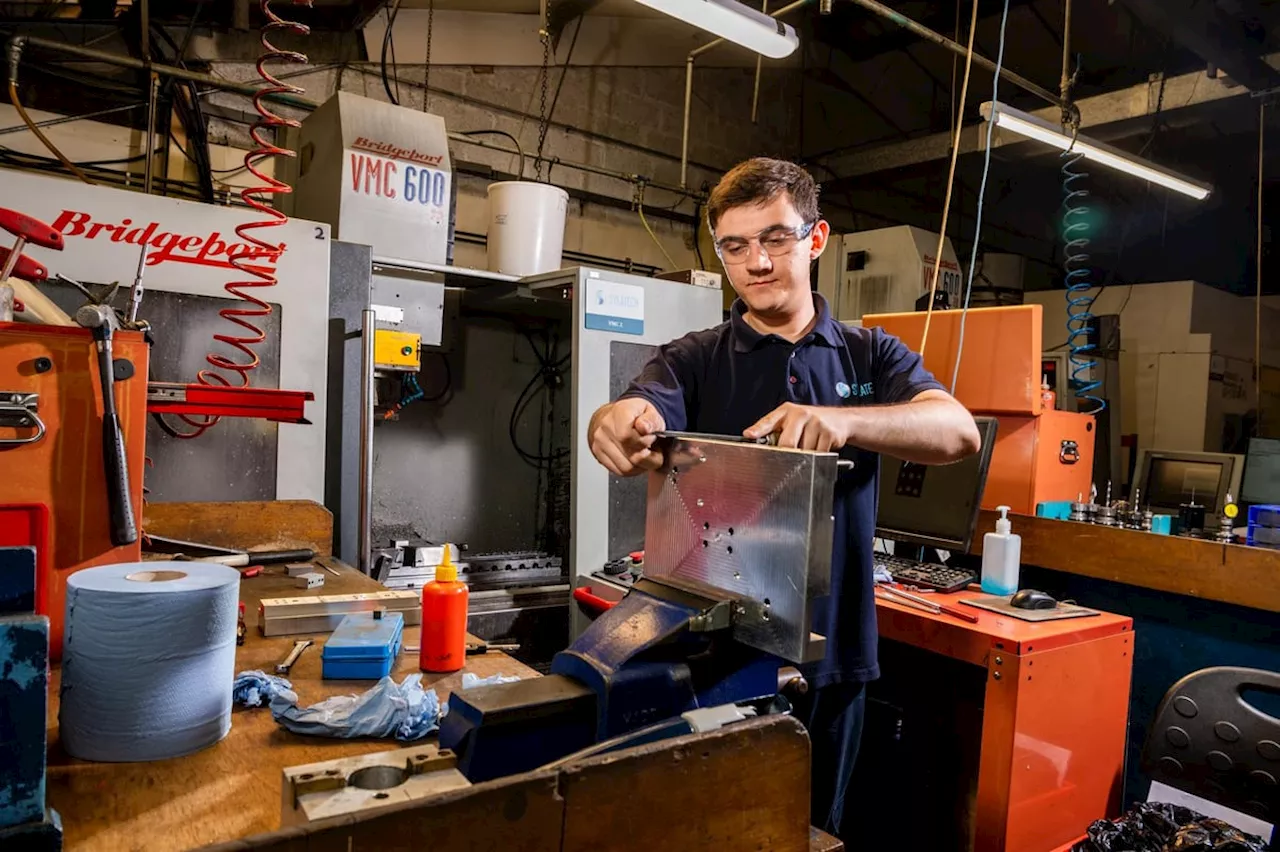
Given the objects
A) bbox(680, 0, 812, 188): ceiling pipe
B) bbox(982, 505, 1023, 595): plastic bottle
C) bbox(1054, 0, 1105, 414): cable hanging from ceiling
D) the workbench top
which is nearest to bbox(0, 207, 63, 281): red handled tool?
the workbench top

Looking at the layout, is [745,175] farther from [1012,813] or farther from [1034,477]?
[1034,477]

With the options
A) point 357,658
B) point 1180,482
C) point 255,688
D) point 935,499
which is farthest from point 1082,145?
point 255,688

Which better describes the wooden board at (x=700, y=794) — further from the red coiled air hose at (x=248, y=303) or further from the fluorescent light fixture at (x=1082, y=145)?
the fluorescent light fixture at (x=1082, y=145)

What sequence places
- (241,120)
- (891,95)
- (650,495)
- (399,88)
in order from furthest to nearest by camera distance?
(891,95), (399,88), (241,120), (650,495)

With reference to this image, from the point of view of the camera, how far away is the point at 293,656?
3.25 feet

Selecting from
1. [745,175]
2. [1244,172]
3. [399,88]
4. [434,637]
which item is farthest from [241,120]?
[1244,172]

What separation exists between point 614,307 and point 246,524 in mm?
1359

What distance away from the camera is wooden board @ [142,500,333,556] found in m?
1.52

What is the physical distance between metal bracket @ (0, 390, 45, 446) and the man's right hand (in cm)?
64

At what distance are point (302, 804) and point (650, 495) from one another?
1.58 feet

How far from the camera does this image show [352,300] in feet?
7.29

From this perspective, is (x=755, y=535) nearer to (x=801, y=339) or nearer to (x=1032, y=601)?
(x=801, y=339)

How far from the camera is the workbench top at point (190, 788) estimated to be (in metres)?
0.60

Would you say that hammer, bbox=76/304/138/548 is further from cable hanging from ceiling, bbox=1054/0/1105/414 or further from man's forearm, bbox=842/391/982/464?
cable hanging from ceiling, bbox=1054/0/1105/414
